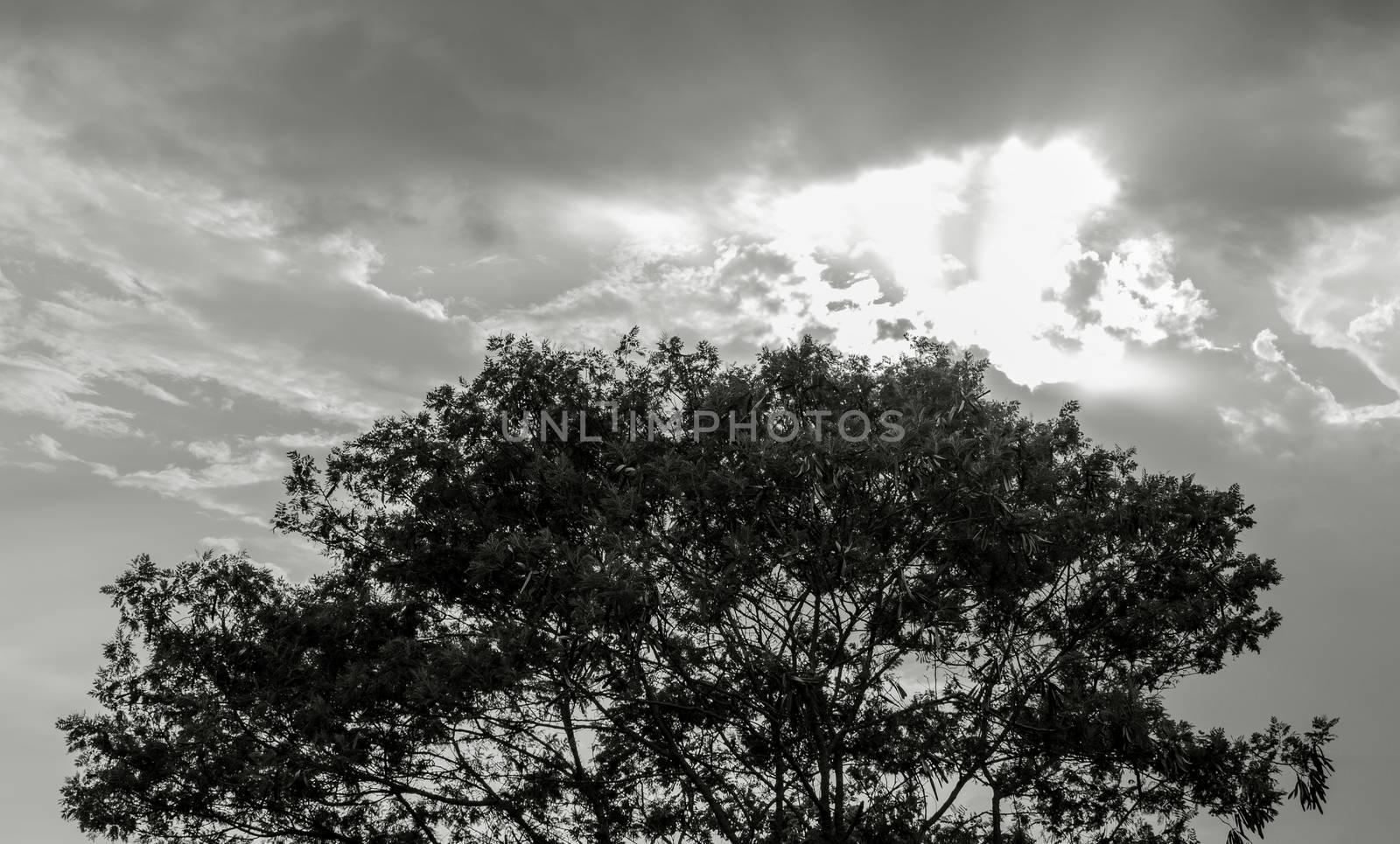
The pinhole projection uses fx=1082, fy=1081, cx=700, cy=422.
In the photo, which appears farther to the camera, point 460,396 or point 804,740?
point 460,396

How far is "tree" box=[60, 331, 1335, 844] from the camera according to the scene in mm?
12742

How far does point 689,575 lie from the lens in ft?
42.7

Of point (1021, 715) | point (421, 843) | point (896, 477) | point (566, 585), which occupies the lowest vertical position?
point (421, 843)

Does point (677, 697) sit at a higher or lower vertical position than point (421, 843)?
higher

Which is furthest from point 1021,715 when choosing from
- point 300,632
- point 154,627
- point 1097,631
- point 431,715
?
point 154,627

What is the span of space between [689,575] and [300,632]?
606 cm

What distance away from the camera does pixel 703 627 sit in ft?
43.6

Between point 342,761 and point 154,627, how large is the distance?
391cm

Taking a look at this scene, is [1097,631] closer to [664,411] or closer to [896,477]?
[896,477]

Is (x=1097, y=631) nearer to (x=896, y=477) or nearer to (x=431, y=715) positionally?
(x=896, y=477)

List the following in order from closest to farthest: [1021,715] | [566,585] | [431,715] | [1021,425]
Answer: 1. [566,585]
2. [1021,715]
3. [431,715]
4. [1021,425]

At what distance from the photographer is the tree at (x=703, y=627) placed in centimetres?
1274

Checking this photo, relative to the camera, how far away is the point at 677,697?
1427 centimetres

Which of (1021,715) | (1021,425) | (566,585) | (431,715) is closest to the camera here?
(566,585)
